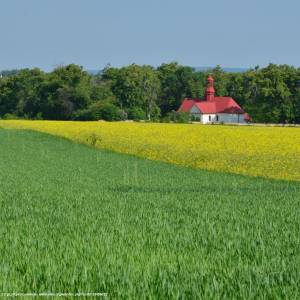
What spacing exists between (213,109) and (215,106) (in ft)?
2.24

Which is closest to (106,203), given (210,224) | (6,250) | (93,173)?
(210,224)

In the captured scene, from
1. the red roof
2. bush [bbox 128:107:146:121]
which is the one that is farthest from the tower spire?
bush [bbox 128:107:146:121]

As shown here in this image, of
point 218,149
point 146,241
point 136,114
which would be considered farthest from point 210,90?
point 146,241

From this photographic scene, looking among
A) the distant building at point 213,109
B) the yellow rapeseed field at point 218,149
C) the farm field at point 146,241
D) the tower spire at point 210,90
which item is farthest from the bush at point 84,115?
the farm field at point 146,241

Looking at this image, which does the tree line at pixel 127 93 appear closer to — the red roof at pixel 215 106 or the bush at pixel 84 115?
the bush at pixel 84 115

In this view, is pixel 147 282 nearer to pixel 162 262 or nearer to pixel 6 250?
pixel 162 262

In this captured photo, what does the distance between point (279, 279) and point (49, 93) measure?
103810 mm

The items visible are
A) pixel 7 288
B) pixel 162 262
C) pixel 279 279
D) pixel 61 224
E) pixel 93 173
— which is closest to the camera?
pixel 7 288

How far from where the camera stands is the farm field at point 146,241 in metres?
6.30

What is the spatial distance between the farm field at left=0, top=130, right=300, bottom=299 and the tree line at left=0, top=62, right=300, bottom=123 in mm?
80703

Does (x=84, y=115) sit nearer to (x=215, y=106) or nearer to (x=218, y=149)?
(x=215, y=106)

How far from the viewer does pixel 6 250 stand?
834cm

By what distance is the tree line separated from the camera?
105250 mm

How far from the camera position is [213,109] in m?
132
